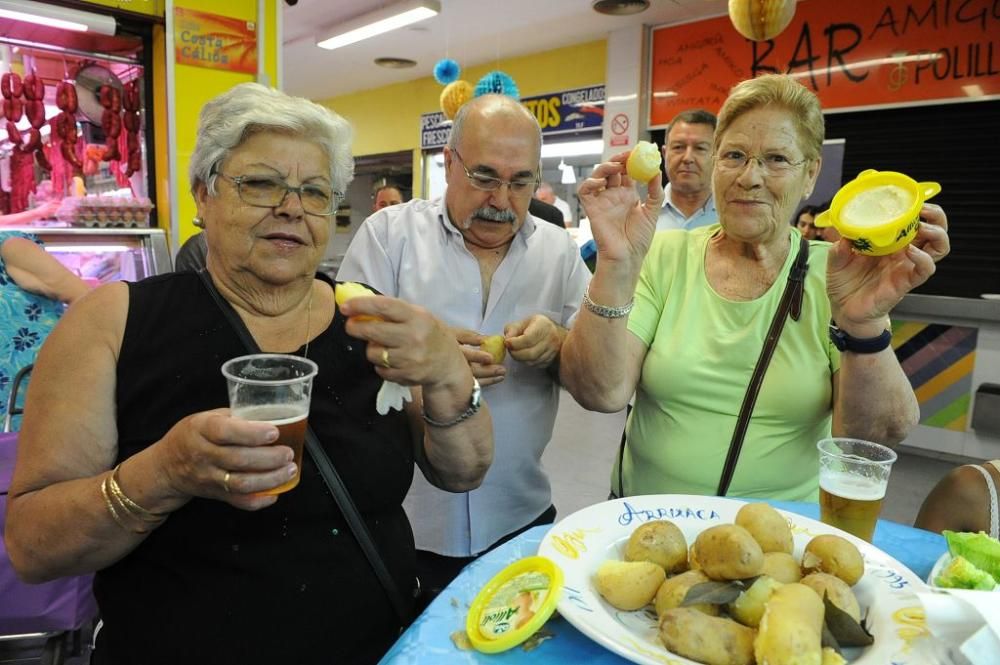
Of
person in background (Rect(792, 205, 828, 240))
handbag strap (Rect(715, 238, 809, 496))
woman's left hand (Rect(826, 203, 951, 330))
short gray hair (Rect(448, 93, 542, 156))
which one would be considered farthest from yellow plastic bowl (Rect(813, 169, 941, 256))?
person in background (Rect(792, 205, 828, 240))

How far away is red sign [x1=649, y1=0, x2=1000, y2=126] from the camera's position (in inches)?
215

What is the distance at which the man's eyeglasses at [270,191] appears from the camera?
1.39 m

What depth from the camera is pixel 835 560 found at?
1.02 meters

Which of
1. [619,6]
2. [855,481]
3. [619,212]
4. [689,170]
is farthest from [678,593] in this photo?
[619,6]

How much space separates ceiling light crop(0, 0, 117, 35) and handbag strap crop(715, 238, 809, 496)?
425 cm

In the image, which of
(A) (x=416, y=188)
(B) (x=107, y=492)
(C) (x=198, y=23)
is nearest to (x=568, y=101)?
(A) (x=416, y=188)

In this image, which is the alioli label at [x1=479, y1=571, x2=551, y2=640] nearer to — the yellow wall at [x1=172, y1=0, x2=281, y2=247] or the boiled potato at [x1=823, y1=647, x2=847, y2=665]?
the boiled potato at [x1=823, y1=647, x2=847, y2=665]

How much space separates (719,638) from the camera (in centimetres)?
86

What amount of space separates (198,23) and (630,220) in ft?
12.9

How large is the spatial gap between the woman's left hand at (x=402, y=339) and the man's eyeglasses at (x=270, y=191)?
40cm

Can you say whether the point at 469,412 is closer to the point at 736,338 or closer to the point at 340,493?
the point at 340,493

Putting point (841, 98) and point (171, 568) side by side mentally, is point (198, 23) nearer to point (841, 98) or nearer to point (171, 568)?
point (171, 568)

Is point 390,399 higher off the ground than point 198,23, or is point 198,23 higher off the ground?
point 198,23

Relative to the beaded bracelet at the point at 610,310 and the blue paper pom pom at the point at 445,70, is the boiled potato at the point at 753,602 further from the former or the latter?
the blue paper pom pom at the point at 445,70
